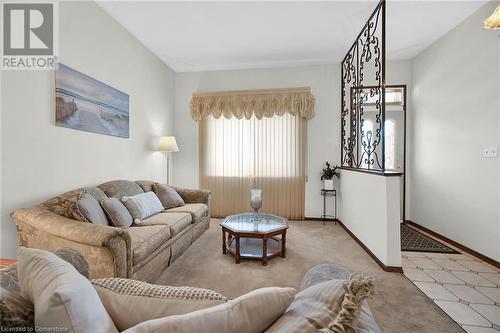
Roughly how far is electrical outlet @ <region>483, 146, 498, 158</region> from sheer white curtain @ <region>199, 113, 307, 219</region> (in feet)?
7.77

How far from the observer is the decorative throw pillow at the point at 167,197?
3.33 metres

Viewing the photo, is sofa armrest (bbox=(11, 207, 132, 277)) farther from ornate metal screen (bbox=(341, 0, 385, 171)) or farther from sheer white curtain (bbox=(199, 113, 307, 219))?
ornate metal screen (bbox=(341, 0, 385, 171))

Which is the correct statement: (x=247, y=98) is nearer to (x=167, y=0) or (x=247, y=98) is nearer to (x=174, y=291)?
(x=167, y=0)

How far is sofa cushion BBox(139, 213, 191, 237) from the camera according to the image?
2.56 metres

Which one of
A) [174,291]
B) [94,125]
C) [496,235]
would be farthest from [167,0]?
[496,235]

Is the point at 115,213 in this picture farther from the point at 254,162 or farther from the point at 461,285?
the point at 461,285

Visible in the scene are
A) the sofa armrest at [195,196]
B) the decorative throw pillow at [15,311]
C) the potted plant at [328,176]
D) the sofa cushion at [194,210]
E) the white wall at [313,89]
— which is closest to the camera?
the decorative throw pillow at [15,311]

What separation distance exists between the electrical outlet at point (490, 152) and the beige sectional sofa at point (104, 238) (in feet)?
11.7

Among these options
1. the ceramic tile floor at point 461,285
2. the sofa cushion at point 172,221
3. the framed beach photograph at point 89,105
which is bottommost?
the ceramic tile floor at point 461,285

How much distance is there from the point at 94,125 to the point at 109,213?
1.09 m

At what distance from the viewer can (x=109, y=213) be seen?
2311 millimetres

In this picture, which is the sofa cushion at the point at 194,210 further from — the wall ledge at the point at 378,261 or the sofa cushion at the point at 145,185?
the wall ledge at the point at 378,261

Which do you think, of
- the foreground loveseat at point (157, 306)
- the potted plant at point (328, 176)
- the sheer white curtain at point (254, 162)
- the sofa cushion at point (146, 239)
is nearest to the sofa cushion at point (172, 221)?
the sofa cushion at point (146, 239)

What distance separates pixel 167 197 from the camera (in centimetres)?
335
